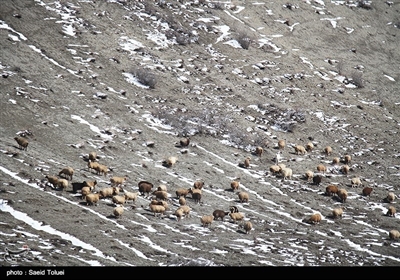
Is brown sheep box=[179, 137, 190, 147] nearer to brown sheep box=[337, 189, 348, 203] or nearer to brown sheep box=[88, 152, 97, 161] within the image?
brown sheep box=[88, 152, 97, 161]

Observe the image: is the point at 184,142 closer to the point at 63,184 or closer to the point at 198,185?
the point at 198,185

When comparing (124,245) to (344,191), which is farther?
(344,191)

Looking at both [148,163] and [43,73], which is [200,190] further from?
[43,73]

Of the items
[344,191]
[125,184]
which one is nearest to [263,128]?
[344,191]

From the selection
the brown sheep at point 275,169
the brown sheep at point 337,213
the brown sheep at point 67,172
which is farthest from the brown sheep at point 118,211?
the brown sheep at point 275,169

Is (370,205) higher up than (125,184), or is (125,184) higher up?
(370,205)

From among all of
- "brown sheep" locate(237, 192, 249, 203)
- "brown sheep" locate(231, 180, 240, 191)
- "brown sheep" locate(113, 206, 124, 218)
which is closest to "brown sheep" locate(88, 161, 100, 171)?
"brown sheep" locate(113, 206, 124, 218)
